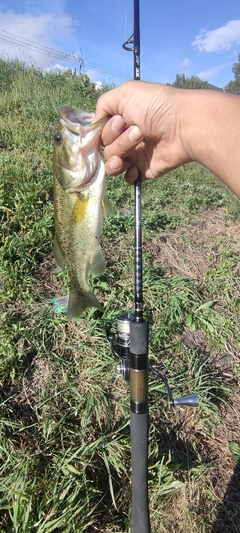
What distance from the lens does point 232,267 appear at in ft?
14.2

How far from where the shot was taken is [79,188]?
5.67 ft

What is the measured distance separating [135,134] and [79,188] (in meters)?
0.38

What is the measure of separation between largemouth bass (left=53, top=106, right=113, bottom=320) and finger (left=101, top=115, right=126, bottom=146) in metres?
0.03

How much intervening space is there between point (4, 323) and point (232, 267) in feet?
9.39

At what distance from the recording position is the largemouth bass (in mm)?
1663

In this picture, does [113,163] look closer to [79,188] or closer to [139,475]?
[79,188]

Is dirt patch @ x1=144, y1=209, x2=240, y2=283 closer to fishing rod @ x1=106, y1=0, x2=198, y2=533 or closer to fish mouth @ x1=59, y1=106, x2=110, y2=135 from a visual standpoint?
fishing rod @ x1=106, y1=0, x2=198, y2=533

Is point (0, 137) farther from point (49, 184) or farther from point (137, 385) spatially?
point (137, 385)

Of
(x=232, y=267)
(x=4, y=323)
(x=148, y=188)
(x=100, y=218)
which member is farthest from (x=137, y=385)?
(x=148, y=188)

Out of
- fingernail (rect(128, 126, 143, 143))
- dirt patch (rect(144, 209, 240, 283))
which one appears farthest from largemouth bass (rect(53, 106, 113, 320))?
dirt patch (rect(144, 209, 240, 283))

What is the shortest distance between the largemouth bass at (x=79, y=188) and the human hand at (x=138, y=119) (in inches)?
2.8

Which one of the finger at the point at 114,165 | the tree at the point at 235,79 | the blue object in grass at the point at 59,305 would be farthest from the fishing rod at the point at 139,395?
the tree at the point at 235,79

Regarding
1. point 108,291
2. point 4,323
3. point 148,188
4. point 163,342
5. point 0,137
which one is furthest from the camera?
point 148,188

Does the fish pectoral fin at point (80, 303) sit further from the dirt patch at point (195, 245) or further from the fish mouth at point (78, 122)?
the dirt patch at point (195, 245)
